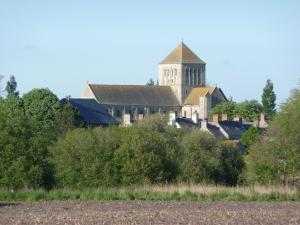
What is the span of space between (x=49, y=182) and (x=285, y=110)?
48.1 feet

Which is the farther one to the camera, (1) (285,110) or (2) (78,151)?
(1) (285,110)

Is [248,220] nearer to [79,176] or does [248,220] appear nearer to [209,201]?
[209,201]

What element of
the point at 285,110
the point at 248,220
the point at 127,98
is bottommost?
the point at 248,220

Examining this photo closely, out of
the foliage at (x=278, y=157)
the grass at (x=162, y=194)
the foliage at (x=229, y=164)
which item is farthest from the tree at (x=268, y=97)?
the grass at (x=162, y=194)

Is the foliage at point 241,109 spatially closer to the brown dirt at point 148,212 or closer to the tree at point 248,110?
the tree at point 248,110

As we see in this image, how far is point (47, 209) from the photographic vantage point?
37.2 m

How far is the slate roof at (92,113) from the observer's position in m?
127

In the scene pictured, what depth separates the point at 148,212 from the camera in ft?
118

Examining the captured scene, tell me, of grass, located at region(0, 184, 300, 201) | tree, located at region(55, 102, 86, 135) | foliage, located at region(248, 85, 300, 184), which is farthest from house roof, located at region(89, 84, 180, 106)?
grass, located at region(0, 184, 300, 201)

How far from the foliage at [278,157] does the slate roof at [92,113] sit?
229 ft

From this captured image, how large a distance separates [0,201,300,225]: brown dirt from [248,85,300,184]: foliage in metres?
11.0

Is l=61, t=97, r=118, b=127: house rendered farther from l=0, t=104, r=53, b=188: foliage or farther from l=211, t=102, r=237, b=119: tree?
l=0, t=104, r=53, b=188: foliage

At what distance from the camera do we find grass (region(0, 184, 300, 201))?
43750 millimetres

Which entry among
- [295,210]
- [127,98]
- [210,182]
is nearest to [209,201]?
[295,210]
